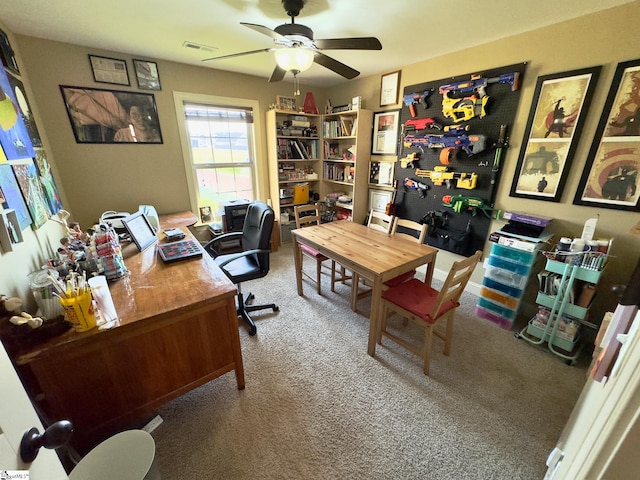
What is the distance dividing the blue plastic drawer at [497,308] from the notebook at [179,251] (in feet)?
8.16

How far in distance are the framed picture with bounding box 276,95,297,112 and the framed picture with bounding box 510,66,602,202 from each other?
2750 millimetres

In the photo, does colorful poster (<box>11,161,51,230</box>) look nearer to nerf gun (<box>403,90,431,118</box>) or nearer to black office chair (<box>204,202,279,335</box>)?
black office chair (<box>204,202,279,335</box>)

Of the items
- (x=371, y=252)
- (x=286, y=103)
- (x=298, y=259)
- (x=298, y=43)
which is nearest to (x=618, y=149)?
(x=371, y=252)

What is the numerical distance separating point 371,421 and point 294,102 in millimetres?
3816

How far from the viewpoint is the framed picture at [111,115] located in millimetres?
2438

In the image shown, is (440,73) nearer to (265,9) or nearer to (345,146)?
(345,146)

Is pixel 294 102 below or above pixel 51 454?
above

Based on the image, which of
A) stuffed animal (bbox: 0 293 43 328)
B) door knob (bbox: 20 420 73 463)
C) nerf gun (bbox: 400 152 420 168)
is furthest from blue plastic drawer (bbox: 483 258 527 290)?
stuffed animal (bbox: 0 293 43 328)

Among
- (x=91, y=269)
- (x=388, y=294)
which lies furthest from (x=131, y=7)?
(x=388, y=294)

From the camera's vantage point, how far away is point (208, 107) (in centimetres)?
318

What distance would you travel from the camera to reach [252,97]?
3.40m

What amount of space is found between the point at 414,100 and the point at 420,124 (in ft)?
0.94

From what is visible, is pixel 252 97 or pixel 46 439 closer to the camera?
pixel 46 439

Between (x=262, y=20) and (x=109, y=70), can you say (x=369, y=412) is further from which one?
(x=109, y=70)
